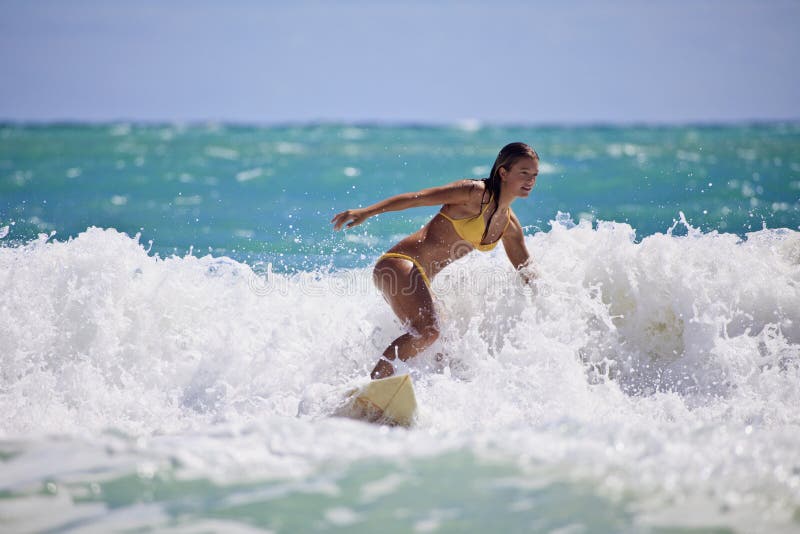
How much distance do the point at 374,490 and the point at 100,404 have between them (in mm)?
2423

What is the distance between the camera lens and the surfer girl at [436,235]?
4.70 metres

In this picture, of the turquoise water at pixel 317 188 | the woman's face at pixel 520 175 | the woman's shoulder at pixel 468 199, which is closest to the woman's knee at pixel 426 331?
the woman's shoulder at pixel 468 199

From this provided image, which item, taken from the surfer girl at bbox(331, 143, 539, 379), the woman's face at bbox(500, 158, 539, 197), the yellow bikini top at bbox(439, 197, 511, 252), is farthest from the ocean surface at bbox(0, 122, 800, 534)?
the woman's face at bbox(500, 158, 539, 197)

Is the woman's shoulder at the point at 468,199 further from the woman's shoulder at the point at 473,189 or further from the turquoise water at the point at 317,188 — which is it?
the turquoise water at the point at 317,188

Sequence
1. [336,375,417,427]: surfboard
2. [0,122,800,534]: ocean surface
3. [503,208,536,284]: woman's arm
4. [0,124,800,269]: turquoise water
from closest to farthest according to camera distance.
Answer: [0,122,800,534]: ocean surface → [336,375,417,427]: surfboard → [503,208,536,284]: woman's arm → [0,124,800,269]: turquoise water

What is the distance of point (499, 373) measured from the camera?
5.00 meters

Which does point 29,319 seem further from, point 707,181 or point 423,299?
point 707,181

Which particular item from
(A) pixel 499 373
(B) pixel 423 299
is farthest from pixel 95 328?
(A) pixel 499 373

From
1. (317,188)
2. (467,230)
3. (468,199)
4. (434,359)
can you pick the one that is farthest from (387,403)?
(317,188)

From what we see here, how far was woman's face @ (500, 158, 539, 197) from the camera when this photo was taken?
473cm

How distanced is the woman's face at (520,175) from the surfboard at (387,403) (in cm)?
136

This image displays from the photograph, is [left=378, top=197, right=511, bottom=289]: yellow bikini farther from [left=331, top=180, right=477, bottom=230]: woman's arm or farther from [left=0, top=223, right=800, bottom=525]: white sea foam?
[left=0, top=223, right=800, bottom=525]: white sea foam

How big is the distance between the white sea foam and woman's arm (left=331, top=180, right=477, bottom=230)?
38.4 inches

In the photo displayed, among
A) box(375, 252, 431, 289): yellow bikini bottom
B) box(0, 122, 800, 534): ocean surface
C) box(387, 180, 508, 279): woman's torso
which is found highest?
box(387, 180, 508, 279): woman's torso
